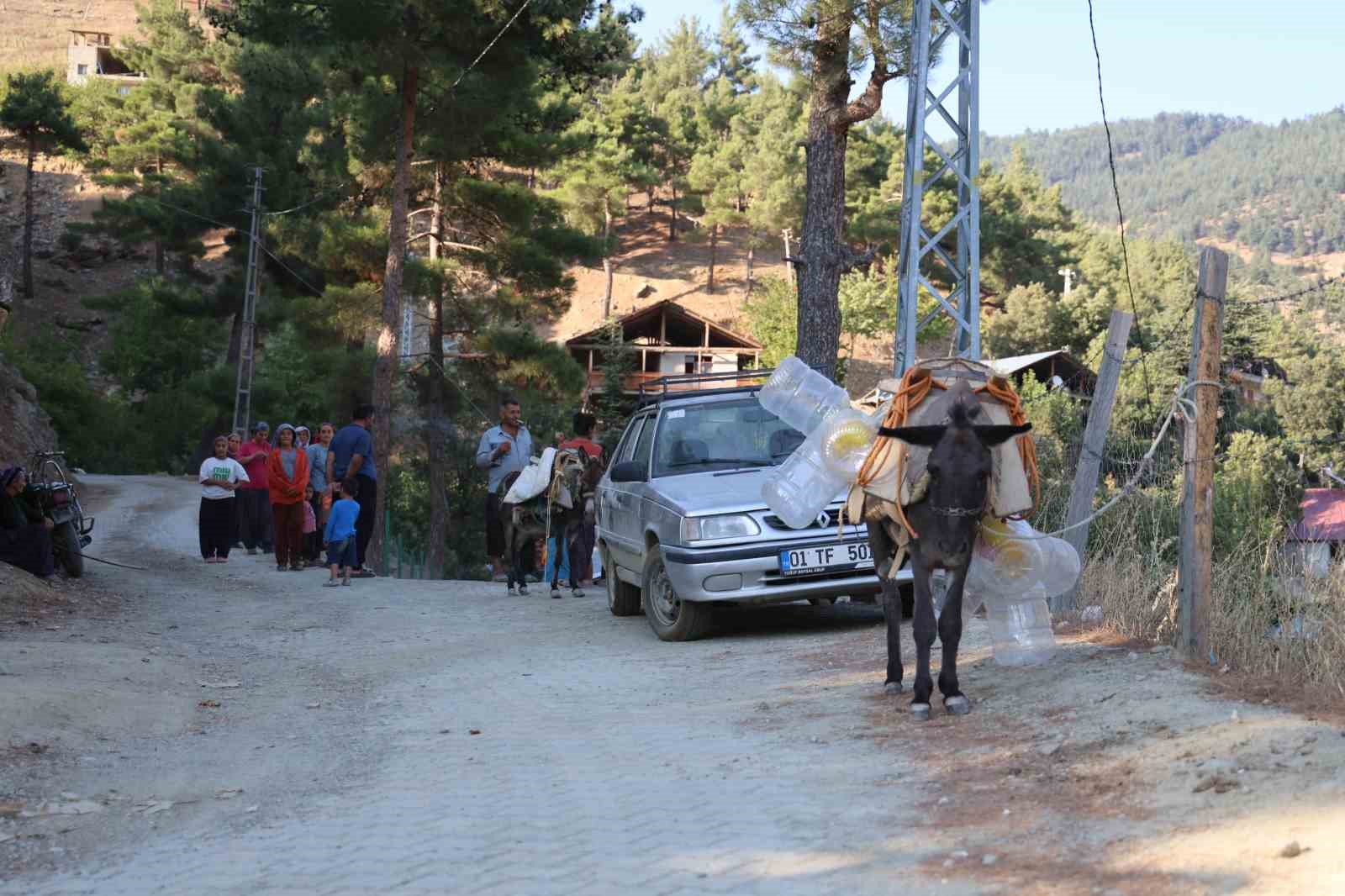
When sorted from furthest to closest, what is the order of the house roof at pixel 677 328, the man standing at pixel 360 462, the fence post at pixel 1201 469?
the house roof at pixel 677 328 → the man standing at pixel 360 462 → the fence post at pixel 1201 469

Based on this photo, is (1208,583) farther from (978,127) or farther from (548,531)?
(978,127)

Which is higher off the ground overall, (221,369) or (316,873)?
(221,369)

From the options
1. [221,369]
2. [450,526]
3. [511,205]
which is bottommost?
[450,526]

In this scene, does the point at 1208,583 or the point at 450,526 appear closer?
the point at 1208,583

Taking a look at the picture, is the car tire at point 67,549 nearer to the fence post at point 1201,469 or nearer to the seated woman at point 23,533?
the seated woman at point 23,533

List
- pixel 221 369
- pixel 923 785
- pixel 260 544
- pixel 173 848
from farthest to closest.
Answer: pixel 221 369, pixel 260 544, pixel 923 785, pixel 173 848

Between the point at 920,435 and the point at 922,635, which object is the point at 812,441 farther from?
the point at 922,635

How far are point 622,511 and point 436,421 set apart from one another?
2305cm

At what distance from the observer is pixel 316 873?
5301mm

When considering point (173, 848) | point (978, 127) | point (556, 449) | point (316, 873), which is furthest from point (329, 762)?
point (978, 127)

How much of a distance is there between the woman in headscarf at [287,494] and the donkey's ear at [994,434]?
35.8 ft

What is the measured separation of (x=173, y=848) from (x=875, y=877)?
282cm

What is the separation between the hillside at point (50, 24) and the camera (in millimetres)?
124812

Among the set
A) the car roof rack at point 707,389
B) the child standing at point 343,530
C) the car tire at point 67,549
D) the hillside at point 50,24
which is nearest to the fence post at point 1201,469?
the car roof rack at point 707,389
